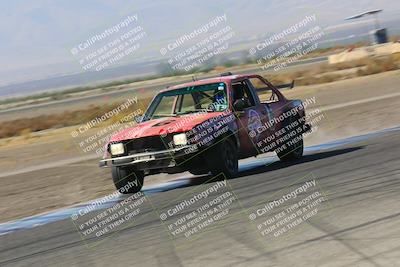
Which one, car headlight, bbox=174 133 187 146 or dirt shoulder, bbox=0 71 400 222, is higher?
car headlight, bbox=174 133 187 146

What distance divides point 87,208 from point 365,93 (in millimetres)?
19757

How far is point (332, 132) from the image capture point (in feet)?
60.2

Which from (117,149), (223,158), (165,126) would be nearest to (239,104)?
(223,158)

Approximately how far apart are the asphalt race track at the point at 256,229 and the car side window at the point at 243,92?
1.54m

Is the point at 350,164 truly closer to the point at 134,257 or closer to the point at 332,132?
the point at 134,257

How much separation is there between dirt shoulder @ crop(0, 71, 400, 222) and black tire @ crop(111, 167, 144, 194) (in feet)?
2.82

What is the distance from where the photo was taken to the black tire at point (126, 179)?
11.4 metres

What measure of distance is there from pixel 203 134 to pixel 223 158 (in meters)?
0.48

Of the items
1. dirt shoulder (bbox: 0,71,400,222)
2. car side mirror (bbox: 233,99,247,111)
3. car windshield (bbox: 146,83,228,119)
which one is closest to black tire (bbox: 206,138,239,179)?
car side mirror (bbox: 233,99,247,111)

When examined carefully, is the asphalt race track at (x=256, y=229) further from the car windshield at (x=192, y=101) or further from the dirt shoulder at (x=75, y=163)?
the dirt shoulder at (x=75, y=163)

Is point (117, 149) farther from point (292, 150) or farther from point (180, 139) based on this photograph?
point (292, 150)

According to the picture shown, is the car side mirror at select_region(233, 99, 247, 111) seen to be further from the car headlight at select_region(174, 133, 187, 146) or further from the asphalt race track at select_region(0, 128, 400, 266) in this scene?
the car headlight at select_region(174, 133, 187, 146)

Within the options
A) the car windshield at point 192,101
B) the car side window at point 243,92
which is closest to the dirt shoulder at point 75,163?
the car windshield at point 192,101

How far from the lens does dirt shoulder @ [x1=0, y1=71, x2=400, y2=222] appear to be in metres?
12.6
